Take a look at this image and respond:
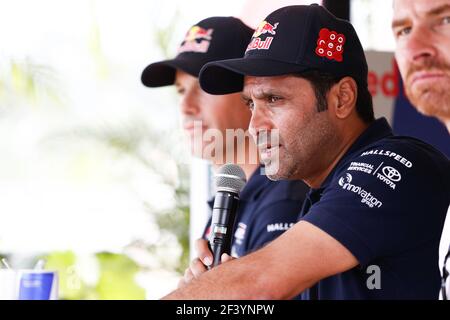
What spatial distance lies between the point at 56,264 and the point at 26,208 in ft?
3.40

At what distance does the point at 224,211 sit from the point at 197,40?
47.6 inches

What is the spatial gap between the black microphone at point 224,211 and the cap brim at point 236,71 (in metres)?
0.27

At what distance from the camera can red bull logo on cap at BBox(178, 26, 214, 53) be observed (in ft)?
9.72

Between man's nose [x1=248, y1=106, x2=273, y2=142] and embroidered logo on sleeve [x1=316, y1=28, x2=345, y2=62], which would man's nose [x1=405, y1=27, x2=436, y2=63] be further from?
man's nose [x1=248, y1=106, x2=273, y2=142]

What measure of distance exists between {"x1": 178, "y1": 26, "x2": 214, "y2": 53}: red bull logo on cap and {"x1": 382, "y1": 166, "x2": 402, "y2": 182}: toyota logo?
1.24 metres

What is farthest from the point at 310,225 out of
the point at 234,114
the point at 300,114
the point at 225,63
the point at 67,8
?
the point at 67,8

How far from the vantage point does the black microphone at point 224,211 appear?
6.27 feet

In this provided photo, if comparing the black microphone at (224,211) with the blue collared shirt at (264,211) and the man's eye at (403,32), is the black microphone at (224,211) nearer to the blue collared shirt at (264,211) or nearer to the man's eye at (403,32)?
the blue collared shirt at (264,211)

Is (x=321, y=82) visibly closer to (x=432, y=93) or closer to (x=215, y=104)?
(x=432, y=93)

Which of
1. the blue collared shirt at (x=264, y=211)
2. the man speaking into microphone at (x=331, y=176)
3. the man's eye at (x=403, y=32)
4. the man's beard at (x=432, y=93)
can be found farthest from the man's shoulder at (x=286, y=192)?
the man's eye at (x=403, y=32)

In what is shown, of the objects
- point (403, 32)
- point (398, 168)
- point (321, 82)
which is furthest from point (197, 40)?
point (398, 168)

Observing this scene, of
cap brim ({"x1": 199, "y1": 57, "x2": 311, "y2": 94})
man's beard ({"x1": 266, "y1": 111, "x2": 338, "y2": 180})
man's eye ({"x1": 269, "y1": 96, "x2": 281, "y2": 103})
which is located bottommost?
man's beard ({"x1": 266, "y1": 111, "x2": 338, "y2": 180})

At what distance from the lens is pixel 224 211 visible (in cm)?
194

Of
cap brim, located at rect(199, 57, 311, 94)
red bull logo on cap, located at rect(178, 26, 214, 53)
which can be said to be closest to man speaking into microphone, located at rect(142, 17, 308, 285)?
red bull logo on cap, located at rect(178, 26, 214, 53)
